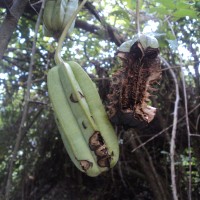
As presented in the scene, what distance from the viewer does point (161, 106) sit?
2814 mm

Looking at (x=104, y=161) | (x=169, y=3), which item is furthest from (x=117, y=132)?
(x=104, y=161)

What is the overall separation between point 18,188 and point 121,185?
0.81 m

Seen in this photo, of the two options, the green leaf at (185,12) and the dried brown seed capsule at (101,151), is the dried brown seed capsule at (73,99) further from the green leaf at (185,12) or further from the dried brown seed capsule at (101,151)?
the green leaf at (185,12)

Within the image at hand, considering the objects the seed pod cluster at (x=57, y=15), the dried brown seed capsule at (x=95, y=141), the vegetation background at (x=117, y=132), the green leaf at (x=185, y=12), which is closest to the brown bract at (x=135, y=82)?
the dried brown seed capsule at (x=95, y=141)

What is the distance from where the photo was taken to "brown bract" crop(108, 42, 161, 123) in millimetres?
971

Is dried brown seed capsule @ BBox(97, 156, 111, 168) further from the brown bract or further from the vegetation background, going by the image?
the vegetation background

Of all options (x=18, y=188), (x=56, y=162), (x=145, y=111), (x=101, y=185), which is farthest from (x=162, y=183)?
(x=145, y=111)

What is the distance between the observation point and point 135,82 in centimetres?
99

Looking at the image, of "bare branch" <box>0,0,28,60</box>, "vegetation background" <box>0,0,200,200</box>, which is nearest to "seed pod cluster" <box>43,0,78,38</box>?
"bare branch" <box>0,0,28,60</box>

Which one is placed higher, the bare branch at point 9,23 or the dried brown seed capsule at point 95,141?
the bare branch at point 9,23

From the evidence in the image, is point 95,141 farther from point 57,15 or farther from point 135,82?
point 57,15

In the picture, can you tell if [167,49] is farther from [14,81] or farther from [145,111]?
[145,111]

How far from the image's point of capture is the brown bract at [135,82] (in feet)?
3.18

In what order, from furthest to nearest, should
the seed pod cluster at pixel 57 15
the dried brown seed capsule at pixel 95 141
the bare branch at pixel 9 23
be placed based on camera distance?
the seed pod cluster at pixel 57 15 < the bare branch at pixel 9 23 < the dried brown seed capsule at pixel 95 141
